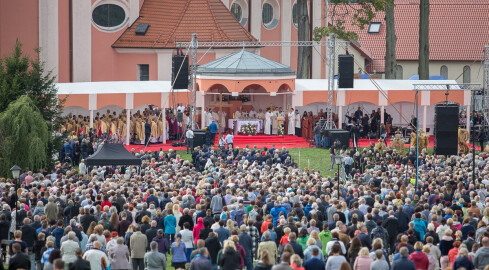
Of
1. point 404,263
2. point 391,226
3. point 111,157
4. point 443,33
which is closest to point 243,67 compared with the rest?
point 111,157

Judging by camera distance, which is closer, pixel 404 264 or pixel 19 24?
pixel 404 264

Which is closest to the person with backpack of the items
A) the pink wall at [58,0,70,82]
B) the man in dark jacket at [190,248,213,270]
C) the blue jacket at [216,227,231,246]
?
the blue jacket at [216,227,231,246]

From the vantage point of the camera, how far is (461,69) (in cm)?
6794

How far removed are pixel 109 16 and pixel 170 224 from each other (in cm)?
2891

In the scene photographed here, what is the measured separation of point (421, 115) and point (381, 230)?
25745 millimetres

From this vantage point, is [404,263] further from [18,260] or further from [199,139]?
[199,139]

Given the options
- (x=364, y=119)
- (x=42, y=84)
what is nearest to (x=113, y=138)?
(x=42, y=84)

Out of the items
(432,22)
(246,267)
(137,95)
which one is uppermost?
(432,22)

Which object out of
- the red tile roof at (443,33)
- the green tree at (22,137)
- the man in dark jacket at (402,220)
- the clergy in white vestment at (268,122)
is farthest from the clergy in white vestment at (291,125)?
the red tile roof at (443,33)

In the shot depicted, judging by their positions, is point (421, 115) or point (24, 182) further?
point (421, 115)

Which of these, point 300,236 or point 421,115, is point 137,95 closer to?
point 421,115

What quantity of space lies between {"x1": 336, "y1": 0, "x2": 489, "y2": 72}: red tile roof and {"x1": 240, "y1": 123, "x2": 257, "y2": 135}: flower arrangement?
89.1 ft

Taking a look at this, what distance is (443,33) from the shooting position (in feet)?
224

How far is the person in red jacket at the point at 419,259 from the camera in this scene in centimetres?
1695
